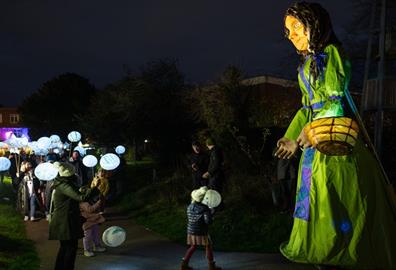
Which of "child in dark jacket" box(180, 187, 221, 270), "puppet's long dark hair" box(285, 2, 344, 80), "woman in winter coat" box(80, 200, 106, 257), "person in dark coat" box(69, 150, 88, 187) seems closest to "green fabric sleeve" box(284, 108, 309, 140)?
"puppet's long dark hair" box(285, 2, 344, 80)

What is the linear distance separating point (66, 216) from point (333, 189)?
16.7ft

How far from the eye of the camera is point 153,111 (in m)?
22.1

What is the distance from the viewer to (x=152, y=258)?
27.9 ft

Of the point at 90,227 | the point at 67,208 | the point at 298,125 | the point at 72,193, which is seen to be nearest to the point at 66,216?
the point at 67,208

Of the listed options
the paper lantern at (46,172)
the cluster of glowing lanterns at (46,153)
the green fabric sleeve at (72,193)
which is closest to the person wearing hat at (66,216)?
the green fabric sleeve at (72,193)

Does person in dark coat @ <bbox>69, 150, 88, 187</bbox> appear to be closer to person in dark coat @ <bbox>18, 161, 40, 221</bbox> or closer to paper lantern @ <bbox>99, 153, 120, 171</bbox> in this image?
person in dark coat @ <bbox>18, 161, 40, 221</bbox>

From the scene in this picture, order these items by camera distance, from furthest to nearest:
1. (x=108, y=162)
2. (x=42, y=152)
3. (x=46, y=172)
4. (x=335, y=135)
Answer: (x=42, y=152), (x=108, y=162), (x=46, y=172), (x=335, y=135)

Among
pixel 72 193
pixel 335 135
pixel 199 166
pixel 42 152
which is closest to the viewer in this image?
pixel 335 135

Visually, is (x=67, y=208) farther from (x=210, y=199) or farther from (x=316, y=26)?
(x=316, y=26)

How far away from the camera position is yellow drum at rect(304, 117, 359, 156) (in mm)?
2926

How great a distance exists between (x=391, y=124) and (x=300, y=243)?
11258 mm

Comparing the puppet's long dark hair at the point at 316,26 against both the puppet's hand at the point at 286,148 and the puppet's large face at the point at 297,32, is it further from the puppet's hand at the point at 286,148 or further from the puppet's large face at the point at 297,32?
the puppet's hand at the point at 286,148

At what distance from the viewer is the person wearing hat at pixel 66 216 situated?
23.6 ft

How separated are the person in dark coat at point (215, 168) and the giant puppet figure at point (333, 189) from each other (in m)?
8.05
